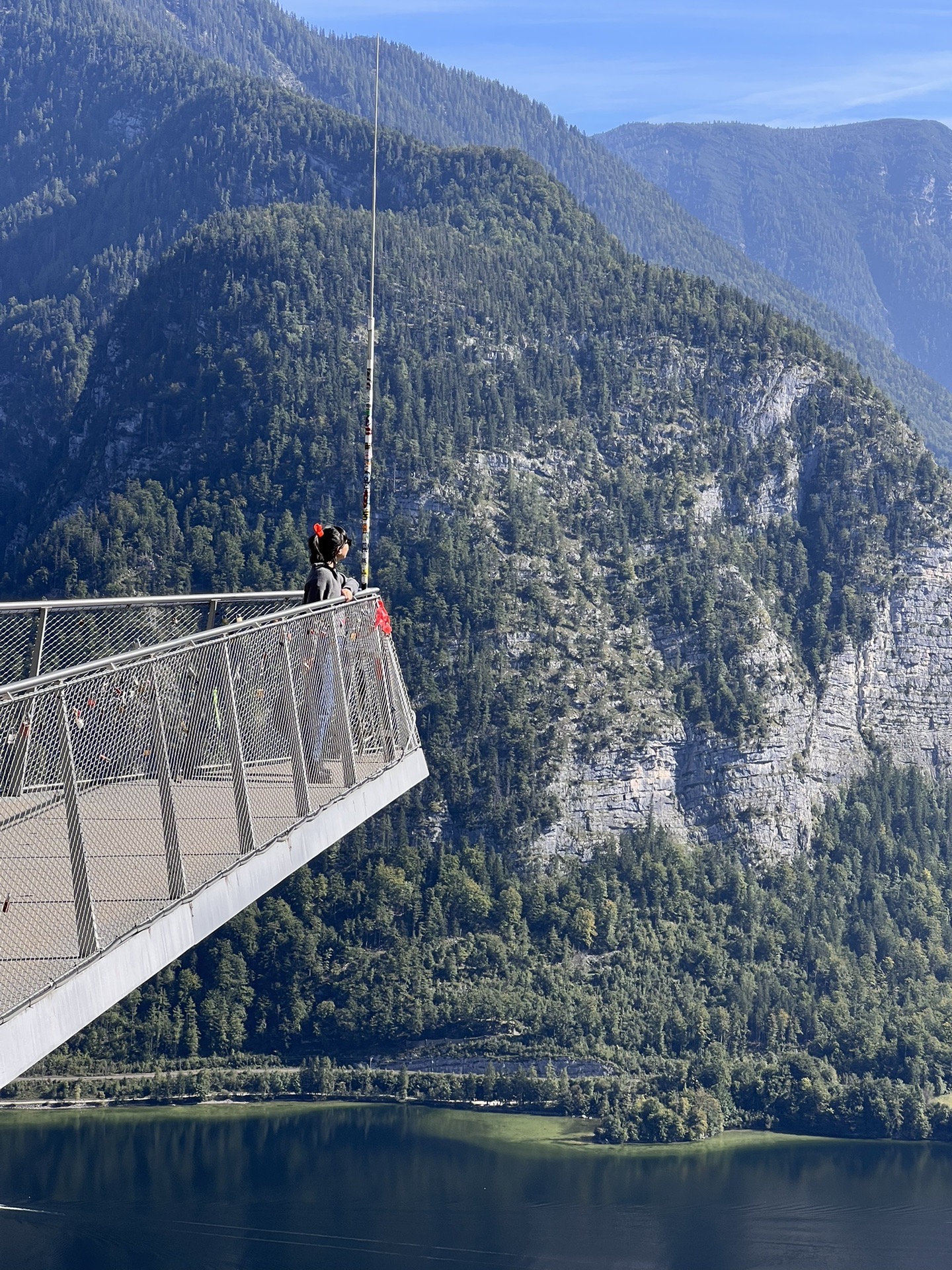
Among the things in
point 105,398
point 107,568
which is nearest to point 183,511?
point 107,568

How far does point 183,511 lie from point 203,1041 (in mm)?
43900

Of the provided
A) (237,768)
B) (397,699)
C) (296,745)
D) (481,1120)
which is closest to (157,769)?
(237,768)

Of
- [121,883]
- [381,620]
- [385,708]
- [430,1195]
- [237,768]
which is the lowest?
[430,1195]

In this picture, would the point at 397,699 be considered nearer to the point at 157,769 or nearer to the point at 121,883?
the point at 157,769

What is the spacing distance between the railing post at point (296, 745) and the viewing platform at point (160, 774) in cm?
2

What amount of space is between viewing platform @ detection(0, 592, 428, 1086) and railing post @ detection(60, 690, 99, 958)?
1 centimetres

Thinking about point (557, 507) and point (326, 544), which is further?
point (557, 507)

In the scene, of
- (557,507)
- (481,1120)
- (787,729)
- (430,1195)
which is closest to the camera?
(430,1195)

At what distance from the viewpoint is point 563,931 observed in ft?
477

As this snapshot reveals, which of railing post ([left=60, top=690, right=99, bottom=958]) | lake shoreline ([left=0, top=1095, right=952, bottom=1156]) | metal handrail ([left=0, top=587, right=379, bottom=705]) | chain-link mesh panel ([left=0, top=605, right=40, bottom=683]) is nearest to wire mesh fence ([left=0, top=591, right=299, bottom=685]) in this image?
chain-link mesh panel ([left=0, top=605, right=40, bottom=683])

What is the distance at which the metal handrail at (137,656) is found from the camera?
38.8 feet

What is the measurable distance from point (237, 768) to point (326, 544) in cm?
581

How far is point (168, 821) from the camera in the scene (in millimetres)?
13953

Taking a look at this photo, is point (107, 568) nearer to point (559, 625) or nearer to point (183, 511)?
point (183, 511)
